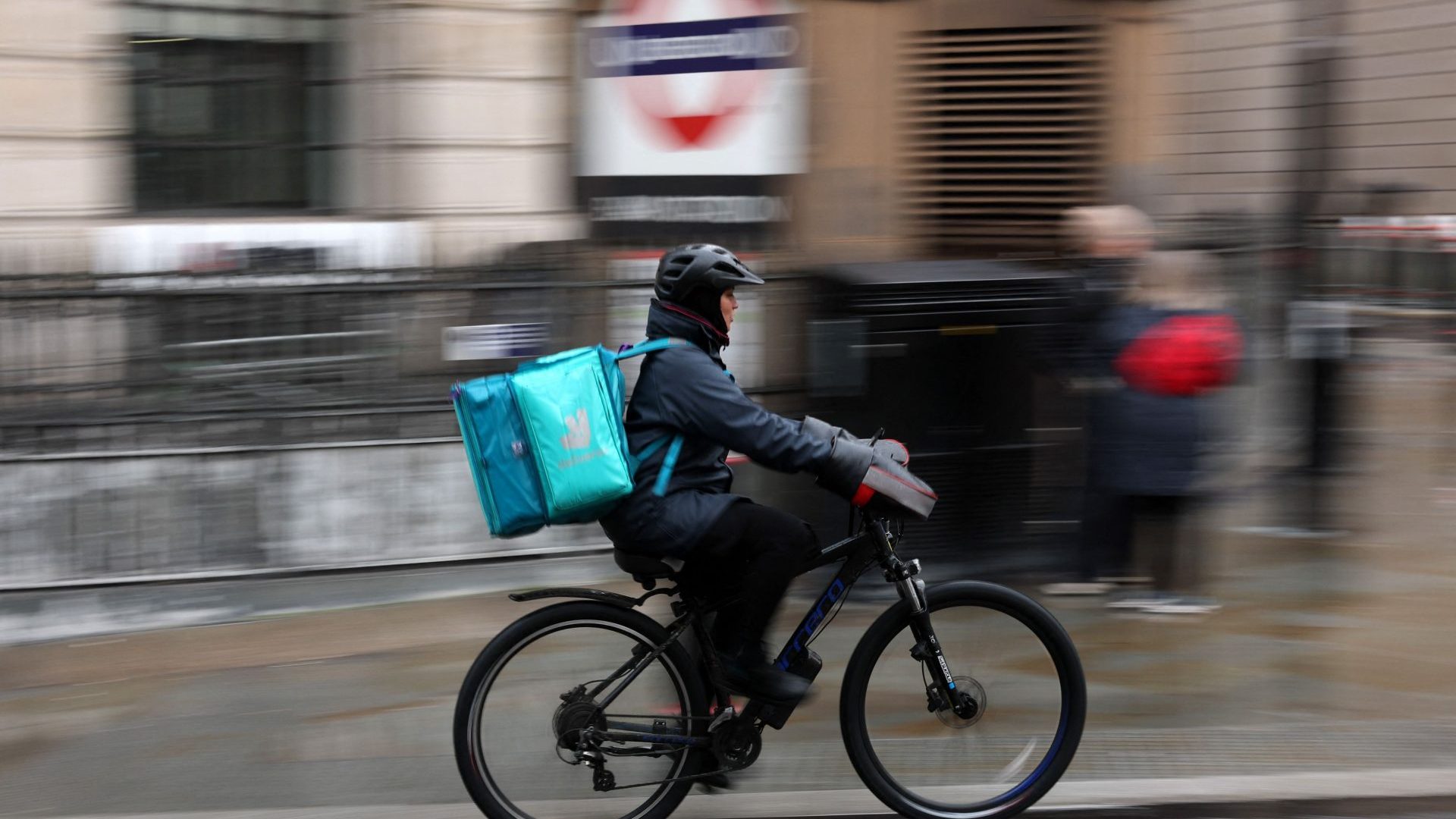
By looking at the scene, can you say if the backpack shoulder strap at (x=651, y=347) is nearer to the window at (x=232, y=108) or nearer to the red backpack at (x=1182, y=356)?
the red backpack at (x=1182, y=356)

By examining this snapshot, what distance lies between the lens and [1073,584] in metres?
6.72

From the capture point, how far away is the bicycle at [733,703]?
409 centimetres

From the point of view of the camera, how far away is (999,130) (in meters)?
8.93

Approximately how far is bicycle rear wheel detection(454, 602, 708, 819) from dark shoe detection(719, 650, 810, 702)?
0.35ft

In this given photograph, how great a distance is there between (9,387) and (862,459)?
432cm

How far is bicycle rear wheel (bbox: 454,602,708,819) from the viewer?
13.3ft

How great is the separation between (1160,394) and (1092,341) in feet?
1.68

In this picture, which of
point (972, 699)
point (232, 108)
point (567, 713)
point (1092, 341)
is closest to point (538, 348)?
point (232, 108)

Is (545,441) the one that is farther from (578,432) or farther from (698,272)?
(698,272)

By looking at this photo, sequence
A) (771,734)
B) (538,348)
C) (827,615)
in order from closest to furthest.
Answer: (827,615), (771,734), (538,348)

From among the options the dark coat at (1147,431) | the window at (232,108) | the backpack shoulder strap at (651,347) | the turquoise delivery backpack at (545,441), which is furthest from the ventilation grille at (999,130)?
the turquoise delivery backpack at (545,441)

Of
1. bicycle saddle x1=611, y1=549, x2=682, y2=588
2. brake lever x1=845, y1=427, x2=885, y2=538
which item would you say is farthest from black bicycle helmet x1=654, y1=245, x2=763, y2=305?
bicycle saddle x1=611, y1=549, x2=682, y2=588

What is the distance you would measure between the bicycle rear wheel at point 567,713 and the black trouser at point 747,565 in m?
0.17

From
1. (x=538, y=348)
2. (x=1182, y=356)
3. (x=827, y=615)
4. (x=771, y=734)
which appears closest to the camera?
(x=827, y=615)
